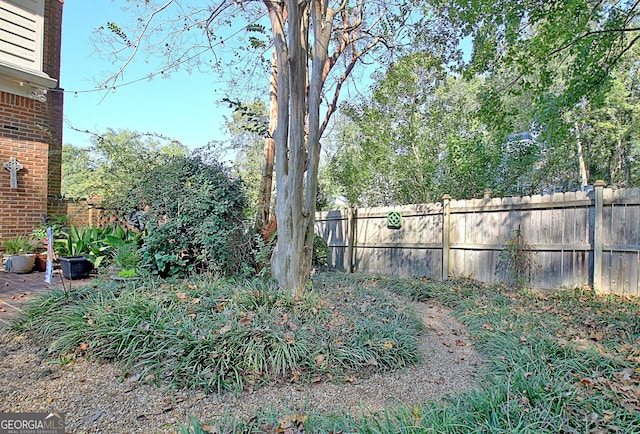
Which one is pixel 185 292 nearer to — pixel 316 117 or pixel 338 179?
pixel 316 117

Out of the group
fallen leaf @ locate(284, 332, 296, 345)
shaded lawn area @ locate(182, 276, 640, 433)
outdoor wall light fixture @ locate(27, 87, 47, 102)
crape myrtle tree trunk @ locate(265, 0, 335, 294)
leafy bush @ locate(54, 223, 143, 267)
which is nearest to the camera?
shaded lawn area @ locate(182, 276, 640, 433)

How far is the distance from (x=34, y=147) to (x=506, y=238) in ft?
26.5

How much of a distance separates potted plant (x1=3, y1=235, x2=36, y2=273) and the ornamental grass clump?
273cm

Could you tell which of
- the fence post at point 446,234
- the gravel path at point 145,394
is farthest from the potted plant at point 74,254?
the fence post at point 446,234

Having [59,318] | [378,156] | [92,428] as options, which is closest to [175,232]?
[59,318]

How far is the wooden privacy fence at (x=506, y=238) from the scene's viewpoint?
4.71 meters

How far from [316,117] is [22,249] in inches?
208

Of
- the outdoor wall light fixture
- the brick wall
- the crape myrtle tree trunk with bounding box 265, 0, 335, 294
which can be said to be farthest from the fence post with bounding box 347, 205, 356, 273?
the outdoor wall light fixture

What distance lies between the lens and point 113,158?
22.0 feet

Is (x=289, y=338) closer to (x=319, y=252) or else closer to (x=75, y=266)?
(x=75, y=266)

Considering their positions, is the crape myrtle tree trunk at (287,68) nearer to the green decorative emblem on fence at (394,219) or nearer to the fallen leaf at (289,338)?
the fallen leaf at (289,338)

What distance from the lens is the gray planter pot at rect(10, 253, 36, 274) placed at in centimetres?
561

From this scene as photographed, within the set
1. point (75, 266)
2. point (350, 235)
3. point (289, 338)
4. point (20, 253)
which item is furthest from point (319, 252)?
point (20, 253)

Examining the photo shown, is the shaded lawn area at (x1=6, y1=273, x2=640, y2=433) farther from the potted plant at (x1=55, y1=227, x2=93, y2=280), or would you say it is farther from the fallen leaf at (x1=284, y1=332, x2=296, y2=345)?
the potted plant at (x1=55, y1=227, x2=93, y2=280)
